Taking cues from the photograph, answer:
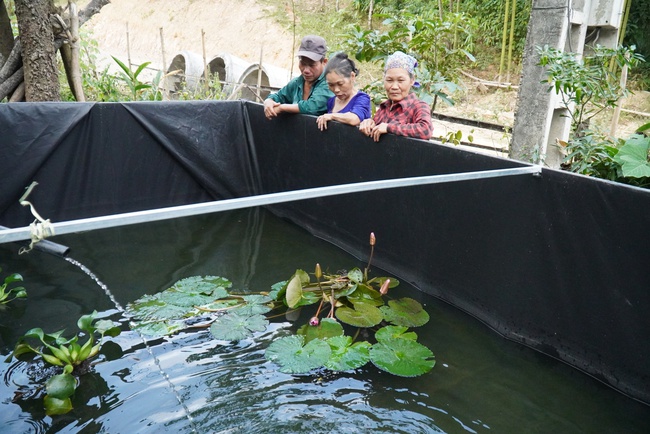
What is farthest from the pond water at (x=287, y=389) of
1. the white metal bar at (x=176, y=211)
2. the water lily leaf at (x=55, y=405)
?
the white metal bar at (x=176, y=211)

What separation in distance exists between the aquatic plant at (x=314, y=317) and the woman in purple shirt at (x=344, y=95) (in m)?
0.97

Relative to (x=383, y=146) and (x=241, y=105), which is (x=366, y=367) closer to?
(x=383, y=146)

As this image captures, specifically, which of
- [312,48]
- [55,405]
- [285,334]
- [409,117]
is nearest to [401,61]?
[409,117]

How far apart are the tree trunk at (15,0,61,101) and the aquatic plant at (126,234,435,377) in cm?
241

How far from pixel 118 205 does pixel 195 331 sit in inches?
72.6

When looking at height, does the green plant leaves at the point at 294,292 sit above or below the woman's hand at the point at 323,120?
below

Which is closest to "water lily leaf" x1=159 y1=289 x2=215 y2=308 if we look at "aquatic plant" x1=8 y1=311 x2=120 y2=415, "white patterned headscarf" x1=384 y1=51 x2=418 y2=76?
"aquatic plant" x1=8 y1=311 x2=120 y2=415

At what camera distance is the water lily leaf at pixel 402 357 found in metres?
2.33

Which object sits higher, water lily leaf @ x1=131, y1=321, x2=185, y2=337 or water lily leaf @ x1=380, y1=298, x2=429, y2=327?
water lily leaf @ x1=380, y1=298, x2=429, y2=327

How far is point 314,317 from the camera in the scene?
2627mm

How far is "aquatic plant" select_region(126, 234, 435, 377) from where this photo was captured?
2.38 m

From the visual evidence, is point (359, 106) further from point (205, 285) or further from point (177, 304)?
point (177, 304)

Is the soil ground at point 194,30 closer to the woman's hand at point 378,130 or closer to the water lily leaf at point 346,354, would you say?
the woman's hand at point 378,130

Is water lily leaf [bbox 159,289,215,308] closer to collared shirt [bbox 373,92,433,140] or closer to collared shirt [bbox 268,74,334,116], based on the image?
collared shirt [bbox 373,92,433,140]
